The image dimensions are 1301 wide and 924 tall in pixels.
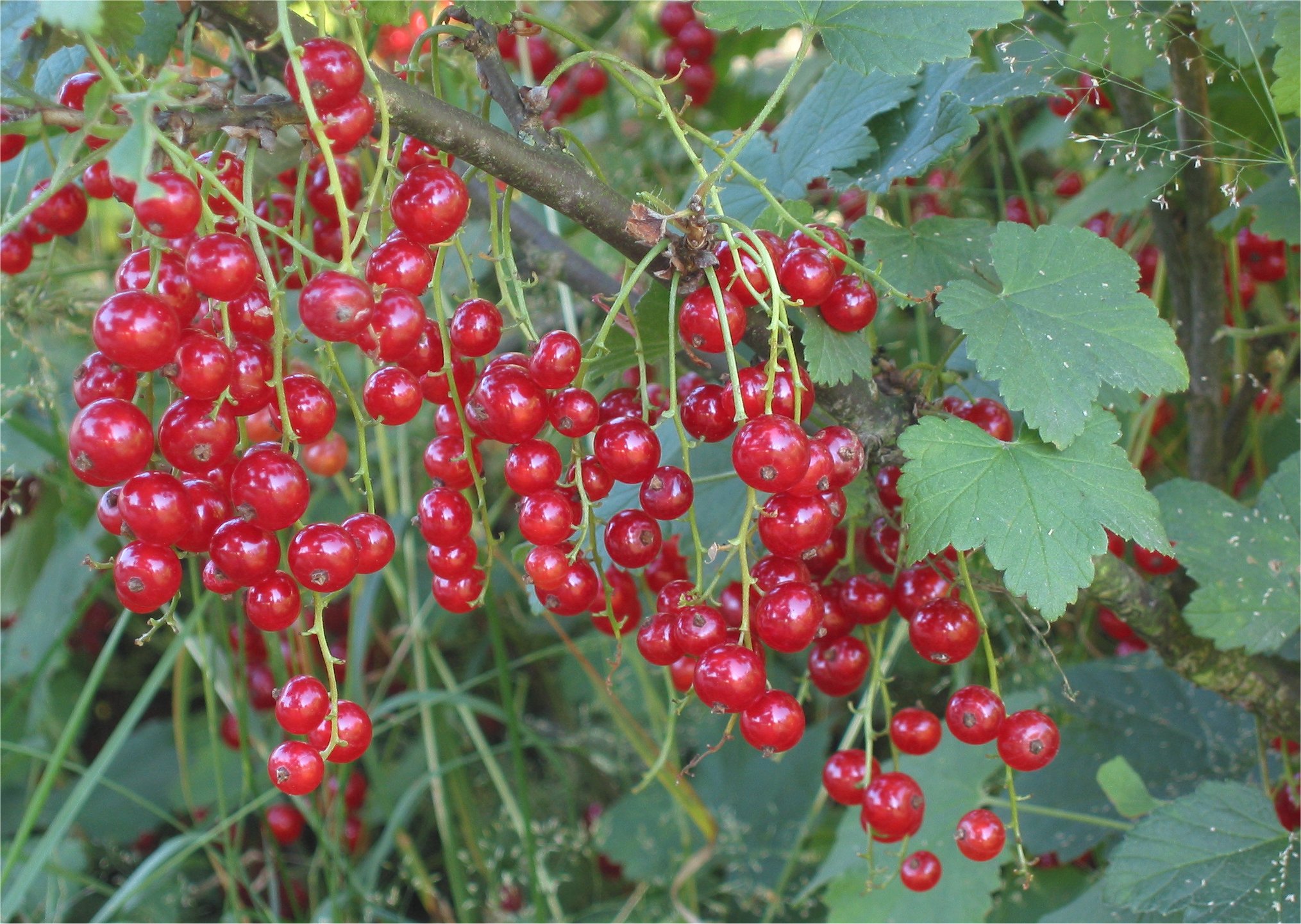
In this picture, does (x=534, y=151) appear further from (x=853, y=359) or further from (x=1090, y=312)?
(x=1090, y=312)

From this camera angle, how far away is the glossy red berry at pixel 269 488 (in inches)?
18.3

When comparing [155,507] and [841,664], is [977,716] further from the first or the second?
[155,507]

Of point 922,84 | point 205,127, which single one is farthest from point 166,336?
point 922,84

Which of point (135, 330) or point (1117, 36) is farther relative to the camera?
point (1117, 36)

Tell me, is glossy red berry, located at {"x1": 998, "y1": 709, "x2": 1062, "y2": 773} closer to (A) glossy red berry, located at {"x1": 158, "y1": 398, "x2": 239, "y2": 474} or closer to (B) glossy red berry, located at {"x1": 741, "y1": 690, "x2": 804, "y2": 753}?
(B) glossy red berry, located at {"x1": 741, "y1": 690, "x2": 804, "y2": 753}

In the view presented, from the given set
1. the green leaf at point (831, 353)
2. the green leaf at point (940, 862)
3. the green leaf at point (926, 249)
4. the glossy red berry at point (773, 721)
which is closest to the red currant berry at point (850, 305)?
the green leaf at point (831, 353)

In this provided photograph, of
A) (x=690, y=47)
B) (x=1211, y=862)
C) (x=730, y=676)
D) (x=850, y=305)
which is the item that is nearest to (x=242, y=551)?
(x=730, y=676)

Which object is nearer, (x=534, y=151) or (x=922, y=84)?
(x=534, y=151)

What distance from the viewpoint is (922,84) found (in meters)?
0.82

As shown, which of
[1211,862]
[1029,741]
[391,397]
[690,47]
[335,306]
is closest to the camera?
[335,306]

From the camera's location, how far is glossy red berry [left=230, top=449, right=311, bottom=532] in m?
0.46

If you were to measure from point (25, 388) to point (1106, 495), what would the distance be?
2.74 ft

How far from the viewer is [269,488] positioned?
46 cm

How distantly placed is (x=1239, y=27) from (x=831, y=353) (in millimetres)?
468
